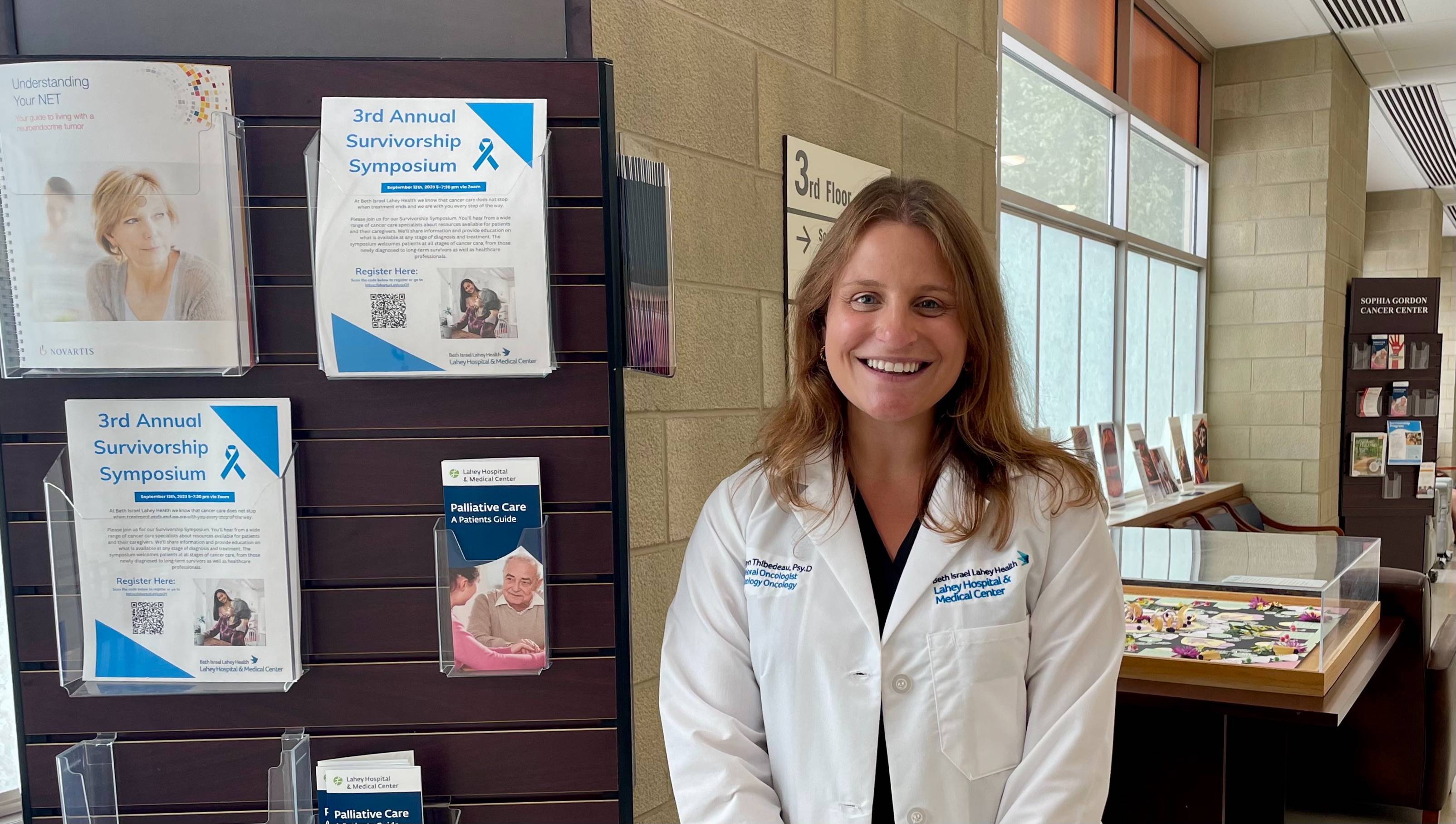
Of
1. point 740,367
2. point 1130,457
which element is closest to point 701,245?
point 740,367

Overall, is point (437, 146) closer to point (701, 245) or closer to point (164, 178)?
point (164, 178)

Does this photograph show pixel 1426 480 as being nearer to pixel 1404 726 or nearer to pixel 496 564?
pixel 1404 726

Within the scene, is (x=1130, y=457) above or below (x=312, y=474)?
below

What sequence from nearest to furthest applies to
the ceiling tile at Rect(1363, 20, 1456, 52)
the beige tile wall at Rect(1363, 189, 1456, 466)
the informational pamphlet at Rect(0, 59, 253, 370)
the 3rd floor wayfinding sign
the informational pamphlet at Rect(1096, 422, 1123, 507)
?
the informational pamphlet at Rect(0, 59, 253, 370) < the 3rd floor wayfinding sign < the informational pamphlet at Rect(1096, 422, 1123, 507) < the ceiling tile at Rect(1363, 20, 1456, 52) < the beige tile wall at Rect(1363, 189, 1456, 466)

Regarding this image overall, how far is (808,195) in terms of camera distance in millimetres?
2324

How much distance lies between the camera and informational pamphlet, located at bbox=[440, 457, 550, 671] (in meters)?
1.41


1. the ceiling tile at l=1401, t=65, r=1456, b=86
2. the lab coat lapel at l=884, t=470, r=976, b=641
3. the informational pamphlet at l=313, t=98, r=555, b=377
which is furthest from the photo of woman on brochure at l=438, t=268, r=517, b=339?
the ceiling tile at l=1401, t=65, r=1456, b=86

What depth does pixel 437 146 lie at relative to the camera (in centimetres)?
135

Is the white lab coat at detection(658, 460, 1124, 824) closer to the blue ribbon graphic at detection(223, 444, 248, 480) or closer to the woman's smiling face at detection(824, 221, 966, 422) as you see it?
the woman's smiling face at detection(824, 221, 966, 422)

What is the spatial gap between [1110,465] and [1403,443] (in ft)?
9.98

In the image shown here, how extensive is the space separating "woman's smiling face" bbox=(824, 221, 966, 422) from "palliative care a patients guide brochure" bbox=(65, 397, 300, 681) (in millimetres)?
790

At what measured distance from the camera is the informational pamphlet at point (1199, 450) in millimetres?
6500

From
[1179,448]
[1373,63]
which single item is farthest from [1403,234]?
[1179,448]

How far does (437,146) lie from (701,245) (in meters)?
0.75
